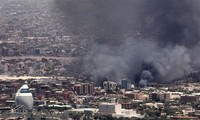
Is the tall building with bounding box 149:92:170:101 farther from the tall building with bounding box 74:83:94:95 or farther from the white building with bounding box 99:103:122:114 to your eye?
the white building with bounding box 99:103:122:114

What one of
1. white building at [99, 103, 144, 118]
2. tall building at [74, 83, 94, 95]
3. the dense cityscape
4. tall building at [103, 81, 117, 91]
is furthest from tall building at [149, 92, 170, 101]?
white building at [99, 103, 144, 118]

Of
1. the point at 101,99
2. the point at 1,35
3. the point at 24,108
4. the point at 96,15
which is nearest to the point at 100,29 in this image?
the point at 96,15

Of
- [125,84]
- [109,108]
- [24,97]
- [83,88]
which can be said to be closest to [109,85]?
[125,84]

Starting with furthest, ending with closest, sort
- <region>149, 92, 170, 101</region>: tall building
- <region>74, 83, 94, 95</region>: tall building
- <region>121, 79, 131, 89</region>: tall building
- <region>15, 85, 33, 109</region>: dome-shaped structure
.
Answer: <region>121, 79, 131, 89</region>: tall building
<region>74, 83, 94, 95</region>: tall building
<region>149, 92, 170, 101</region>: tall building
<region>15, 85, 33, 109</region>: dome-shaped structure

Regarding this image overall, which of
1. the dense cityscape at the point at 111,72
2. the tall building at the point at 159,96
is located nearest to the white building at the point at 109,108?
the dense cityscape at the point at 111,72

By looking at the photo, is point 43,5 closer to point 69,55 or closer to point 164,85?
point 69,55

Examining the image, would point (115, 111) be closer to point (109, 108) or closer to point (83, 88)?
point (109, 108)
